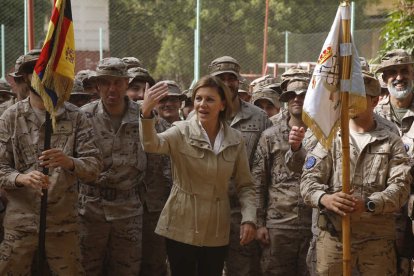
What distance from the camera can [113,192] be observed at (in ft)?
24.1

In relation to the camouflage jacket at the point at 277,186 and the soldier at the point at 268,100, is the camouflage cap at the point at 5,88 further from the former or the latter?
the camouflage jacket at the point at 277,186

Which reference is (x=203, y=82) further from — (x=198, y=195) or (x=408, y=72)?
(x=408, y=72)

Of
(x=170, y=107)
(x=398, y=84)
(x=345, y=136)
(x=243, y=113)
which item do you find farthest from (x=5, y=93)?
(x=345, y=136)

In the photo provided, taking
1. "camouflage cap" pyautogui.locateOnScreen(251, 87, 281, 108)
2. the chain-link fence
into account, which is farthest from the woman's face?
the chain-link fence

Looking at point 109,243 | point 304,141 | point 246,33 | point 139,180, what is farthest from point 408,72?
point 246,33

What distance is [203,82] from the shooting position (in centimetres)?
632

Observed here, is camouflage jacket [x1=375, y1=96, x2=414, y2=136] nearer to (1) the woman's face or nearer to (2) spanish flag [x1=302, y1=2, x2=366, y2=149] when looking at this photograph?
(2) spanish flag [x1=302, y1=2, x2=366, y2=149]

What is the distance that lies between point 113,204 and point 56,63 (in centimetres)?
160

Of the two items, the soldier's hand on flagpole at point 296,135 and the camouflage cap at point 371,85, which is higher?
the camouflage cap at point 371,85

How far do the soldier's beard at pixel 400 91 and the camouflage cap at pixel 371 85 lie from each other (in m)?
1.72

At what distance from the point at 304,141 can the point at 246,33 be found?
928 cm

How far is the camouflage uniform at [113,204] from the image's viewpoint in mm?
7281

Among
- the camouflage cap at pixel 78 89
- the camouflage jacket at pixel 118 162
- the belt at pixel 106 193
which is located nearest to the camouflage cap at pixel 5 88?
the camouflage cap at pixel 78 89

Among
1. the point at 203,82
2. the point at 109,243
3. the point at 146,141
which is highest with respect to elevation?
the point at 203,82
